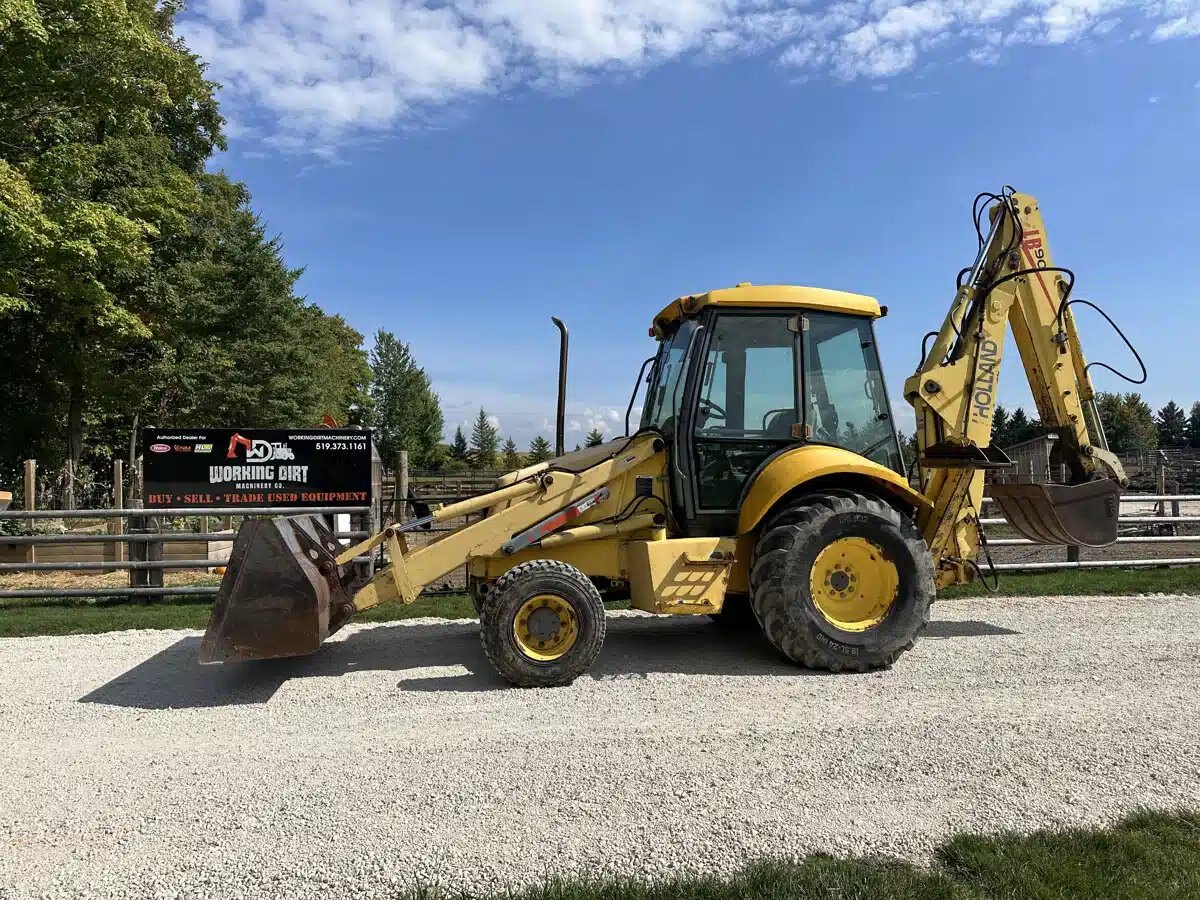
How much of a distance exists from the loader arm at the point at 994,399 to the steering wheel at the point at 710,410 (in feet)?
5.31

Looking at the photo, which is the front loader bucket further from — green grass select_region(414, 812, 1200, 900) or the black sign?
the black sign

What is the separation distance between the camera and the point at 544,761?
3.97 m

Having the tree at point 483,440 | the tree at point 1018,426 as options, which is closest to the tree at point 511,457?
the tree at point 483,440

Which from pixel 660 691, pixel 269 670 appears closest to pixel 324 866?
pixel 660 691

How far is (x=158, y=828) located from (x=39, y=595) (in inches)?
283

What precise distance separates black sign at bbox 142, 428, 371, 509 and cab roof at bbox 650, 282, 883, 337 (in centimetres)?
531

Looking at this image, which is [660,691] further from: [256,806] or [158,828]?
[158,828]

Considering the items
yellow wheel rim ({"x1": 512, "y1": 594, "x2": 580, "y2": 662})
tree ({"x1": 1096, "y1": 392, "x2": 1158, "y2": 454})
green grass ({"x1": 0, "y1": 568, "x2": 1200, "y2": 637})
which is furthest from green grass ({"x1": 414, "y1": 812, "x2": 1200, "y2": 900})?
tree ({"x1": 1096, "y1": 392, "x2": 1158, "y2": 454})

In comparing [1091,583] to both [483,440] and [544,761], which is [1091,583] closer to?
[544,761]

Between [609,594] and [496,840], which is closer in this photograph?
[496,840]

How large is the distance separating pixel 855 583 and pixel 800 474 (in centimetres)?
92

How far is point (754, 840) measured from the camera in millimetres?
3148

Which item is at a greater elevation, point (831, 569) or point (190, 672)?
point (831, 569)

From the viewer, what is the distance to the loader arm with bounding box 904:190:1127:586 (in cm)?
628
